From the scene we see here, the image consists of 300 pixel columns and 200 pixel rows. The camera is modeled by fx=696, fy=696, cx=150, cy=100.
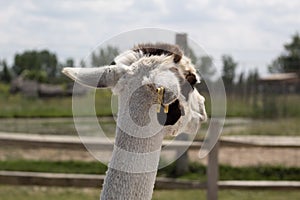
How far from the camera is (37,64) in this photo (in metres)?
9.90

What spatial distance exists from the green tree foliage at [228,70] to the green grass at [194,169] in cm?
152

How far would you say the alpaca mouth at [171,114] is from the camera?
7.93ft

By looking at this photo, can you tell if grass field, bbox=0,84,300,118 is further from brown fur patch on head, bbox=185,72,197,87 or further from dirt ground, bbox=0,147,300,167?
brown fur patch on head, bbox=185,72,197,87

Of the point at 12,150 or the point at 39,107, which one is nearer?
the point at 12,150

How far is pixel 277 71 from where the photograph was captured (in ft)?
34.9

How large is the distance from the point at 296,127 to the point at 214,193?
452 cm

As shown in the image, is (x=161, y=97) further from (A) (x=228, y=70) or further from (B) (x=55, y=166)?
(A) (x=228, y=70)

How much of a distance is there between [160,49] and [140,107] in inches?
9.1

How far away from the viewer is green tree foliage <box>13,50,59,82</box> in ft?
31.4

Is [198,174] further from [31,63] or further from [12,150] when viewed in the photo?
[31,63]

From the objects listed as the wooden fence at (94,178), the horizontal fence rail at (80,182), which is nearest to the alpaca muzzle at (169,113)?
the wooden fence at (94,178)

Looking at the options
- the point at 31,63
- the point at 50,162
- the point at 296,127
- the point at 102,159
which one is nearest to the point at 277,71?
the point at 296,127

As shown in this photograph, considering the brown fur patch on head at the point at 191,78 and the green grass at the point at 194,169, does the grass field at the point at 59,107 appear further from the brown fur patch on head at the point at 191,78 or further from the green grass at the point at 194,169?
the brown fur patch on head at the point at 191,78

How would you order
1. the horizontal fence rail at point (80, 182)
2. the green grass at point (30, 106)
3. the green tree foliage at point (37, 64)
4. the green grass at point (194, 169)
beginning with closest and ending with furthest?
the horizontal fence rail at point (80, 182), the green grass at point (194, 169), the green tree foliage at point (37, 64), the green grass at point (30, 106)
